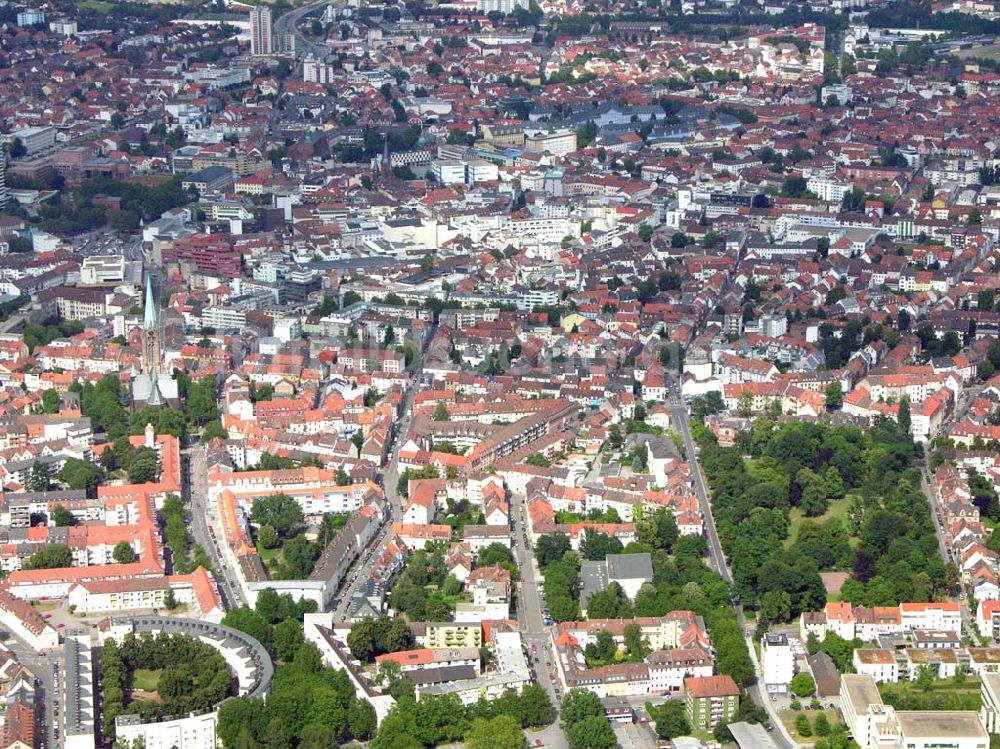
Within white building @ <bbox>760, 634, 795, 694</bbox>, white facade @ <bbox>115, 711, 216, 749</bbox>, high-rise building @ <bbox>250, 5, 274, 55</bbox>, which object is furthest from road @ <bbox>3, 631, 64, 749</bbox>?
high-rise building @ <bbox>250, 5, 274, 55</bbox>

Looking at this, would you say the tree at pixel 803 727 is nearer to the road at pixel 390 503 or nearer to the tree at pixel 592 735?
the tree at pixel 592 735

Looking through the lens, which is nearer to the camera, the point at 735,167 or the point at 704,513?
the point at 704,513

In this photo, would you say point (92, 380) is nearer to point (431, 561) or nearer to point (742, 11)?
point (431, 561)

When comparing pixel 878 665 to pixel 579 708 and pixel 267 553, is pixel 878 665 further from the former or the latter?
pixel 267 553

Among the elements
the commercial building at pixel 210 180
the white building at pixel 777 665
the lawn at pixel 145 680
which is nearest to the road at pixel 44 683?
the lawn at pixel 145 680

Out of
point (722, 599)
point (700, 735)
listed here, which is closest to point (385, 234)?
point (722, 599)

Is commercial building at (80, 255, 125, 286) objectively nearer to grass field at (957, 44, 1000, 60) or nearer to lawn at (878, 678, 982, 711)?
lawn at (878, 678, 982, 711)

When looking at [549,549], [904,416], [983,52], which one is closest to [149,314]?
[549,549]
